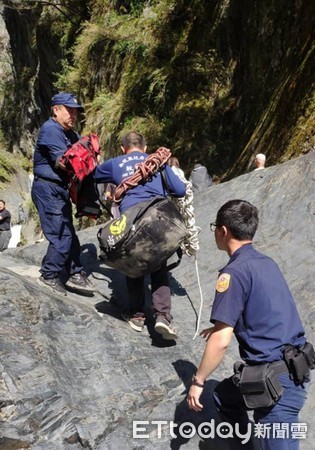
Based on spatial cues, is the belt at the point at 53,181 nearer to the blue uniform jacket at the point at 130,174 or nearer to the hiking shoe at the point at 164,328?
the blue uniform jacket at the point at 130,174

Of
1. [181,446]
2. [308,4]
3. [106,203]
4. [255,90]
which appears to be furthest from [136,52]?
[181,446]

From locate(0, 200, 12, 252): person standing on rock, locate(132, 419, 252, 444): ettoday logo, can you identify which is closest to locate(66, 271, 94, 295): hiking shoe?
locate(132, 419, 252, 444): ettoday logo

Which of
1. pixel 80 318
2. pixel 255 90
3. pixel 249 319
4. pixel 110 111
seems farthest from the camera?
pixel 110 111

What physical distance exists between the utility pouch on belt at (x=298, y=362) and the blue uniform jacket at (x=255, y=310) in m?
0.04

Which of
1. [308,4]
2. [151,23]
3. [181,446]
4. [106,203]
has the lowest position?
[181,446]

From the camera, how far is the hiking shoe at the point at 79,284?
547 cm

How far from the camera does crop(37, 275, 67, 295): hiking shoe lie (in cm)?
521

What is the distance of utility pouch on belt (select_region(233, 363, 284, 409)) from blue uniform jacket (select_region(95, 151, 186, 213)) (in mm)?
1961

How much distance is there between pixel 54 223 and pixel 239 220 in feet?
7.66

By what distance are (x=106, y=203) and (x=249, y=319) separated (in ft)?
9.92

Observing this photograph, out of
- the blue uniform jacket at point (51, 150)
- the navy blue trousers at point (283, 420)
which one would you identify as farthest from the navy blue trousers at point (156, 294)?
the navy blue trousers at point (283, 420)

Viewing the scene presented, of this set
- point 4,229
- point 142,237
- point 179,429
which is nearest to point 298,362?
point 179,429

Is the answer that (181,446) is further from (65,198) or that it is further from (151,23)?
(151,23)

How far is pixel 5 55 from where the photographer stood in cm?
2541
